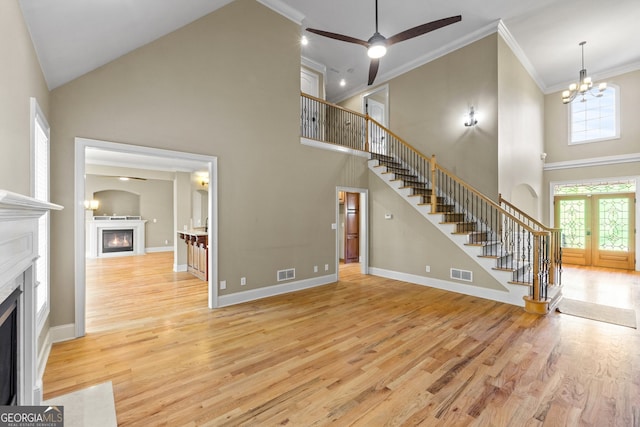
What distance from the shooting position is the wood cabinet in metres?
6.13

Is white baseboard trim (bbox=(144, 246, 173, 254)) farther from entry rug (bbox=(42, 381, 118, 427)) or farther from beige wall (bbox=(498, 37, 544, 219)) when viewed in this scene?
beige wall (bbox=(498, 37, 544, 219))

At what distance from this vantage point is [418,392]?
2.32 meters

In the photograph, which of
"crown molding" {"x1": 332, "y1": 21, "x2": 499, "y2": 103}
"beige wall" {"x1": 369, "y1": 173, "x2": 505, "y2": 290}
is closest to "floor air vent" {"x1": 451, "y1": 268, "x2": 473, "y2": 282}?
"beige wall" {"x1": 369, "y1": 173, "x2": 505, "y2": 290}

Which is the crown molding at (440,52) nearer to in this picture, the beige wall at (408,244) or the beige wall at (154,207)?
the beige wall at (408,244)

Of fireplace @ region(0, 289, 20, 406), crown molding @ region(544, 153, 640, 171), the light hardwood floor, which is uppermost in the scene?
crown molding @ region(544, 153, 640, 171)

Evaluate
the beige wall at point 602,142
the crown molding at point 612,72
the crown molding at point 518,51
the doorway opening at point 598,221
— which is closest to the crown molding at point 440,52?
the crown molding at point 518,51

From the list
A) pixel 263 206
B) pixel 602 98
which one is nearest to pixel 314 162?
pixel 263 206

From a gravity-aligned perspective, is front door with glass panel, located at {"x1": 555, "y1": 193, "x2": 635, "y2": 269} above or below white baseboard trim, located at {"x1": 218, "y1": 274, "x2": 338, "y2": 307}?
above

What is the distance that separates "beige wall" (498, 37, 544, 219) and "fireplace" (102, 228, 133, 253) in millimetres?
12132

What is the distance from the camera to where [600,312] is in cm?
418

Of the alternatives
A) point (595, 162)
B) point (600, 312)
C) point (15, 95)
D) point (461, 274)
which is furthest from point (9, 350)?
point (595, 162)

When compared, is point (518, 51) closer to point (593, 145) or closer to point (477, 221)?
point (593, 145)

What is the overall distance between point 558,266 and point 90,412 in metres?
6.96

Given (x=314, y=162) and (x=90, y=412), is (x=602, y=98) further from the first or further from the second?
(x=90, y=412)
